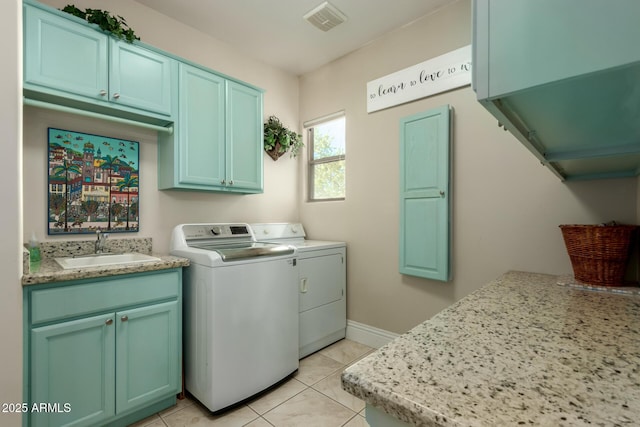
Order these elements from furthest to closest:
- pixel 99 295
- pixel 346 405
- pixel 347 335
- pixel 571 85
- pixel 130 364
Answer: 1. pixel 347 335
2. pixel 346 405
3. pixel 130 364
4. pixel 99 295
5. pixel 571 85

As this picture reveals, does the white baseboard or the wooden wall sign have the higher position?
the wooden wall sign

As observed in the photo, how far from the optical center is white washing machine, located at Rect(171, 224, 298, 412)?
1.81m

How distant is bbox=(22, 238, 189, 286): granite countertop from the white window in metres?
1.74

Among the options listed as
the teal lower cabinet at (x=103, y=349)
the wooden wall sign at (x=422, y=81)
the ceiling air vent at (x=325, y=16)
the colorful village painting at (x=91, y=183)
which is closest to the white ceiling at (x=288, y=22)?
the ceiling air vent at (x=325, y=16)

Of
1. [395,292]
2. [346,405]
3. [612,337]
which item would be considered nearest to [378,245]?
[395,292]

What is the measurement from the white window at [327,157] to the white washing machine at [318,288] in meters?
0.59

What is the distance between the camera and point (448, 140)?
2.26 m

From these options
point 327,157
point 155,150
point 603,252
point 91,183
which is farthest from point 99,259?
point 603,252

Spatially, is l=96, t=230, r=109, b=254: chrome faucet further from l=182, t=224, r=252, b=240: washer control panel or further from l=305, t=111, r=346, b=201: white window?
l=305, t=111, r=346, b=201: white window

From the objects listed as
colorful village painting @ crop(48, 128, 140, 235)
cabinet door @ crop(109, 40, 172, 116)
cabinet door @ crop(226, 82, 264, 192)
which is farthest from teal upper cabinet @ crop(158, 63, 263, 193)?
colorful village painting @ crop(48, 128, 140, 235)

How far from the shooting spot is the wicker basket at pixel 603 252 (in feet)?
4.45

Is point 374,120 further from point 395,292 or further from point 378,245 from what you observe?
point 395,292

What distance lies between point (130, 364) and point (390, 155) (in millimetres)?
2415

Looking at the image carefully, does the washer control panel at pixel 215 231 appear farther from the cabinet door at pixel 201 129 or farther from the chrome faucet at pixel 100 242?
the chrome faucet at pixel 100 242
